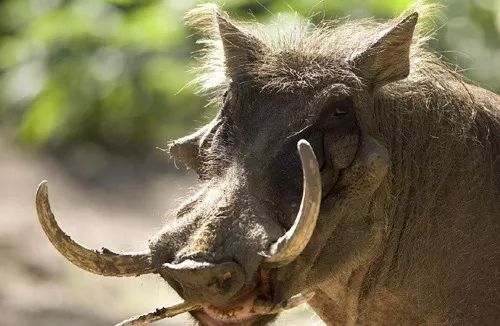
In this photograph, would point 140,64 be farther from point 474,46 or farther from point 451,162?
point 451,162

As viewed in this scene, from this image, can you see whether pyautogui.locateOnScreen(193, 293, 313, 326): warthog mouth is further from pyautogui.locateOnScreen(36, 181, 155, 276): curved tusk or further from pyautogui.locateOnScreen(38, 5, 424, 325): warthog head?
pyautogui.locateOnScreen(36, 181, 155, 276): curved tusk

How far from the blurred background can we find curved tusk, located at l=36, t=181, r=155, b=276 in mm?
4425

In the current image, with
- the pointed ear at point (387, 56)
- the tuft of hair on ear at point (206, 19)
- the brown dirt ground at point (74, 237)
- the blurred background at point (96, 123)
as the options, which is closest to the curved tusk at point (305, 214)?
the pointed ear at point (387, 56)

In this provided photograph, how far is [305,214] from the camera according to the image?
3533 millimetres

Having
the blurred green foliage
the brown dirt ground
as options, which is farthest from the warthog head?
the blurred green foliage

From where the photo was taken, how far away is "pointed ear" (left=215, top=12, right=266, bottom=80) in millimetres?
4164

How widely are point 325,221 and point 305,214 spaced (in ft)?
1.23

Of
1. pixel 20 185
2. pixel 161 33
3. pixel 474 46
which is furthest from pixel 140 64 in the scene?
pixel 474 46

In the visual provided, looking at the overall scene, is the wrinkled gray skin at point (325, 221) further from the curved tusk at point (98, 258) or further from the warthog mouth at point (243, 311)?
the curved tusk at point (98, 258)

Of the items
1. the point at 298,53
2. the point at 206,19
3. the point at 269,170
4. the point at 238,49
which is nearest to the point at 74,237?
the point at 206,19

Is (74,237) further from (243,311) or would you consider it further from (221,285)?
(221,285)

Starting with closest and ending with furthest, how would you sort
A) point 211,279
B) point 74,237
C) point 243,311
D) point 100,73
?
point 211,279 → point 243,311 → point 74,237 → point 100,73

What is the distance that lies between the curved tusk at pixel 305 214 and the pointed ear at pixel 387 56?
607 millimetres

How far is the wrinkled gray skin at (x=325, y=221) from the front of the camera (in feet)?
11.9
